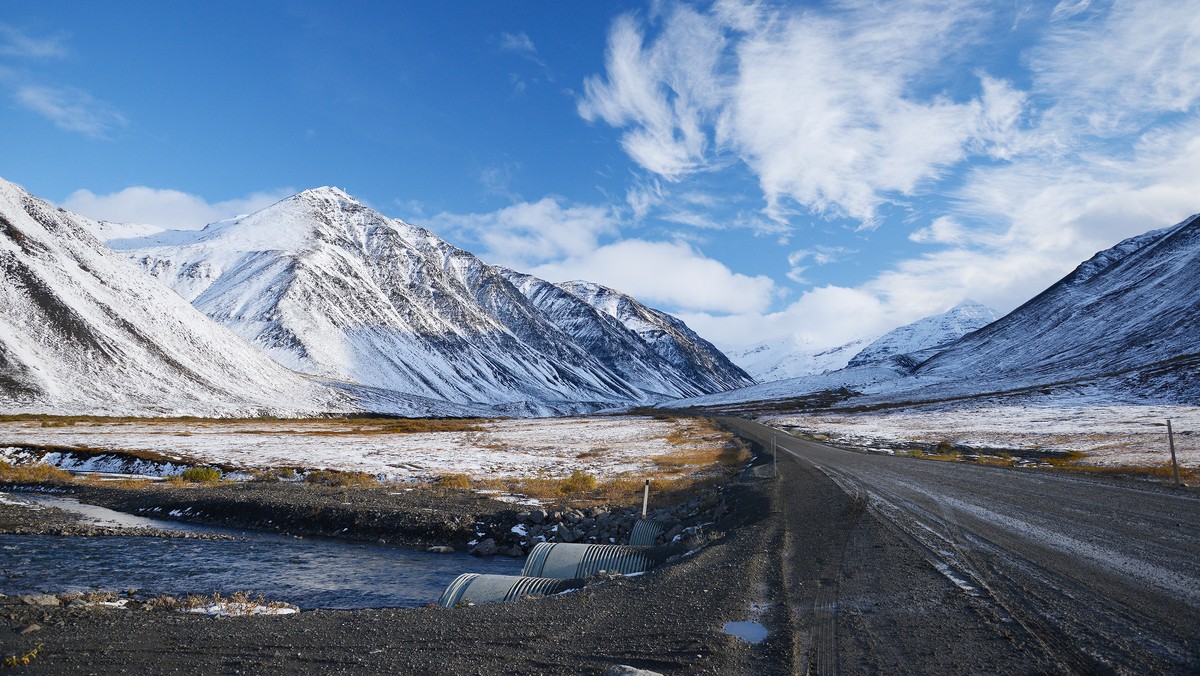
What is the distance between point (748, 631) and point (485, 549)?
14995mm

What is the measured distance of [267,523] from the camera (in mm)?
25750

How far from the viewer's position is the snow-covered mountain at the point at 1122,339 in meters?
108

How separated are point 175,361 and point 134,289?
84.0 feet

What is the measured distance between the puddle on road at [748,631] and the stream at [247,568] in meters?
9.62

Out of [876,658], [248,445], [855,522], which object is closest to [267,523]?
[855,522]

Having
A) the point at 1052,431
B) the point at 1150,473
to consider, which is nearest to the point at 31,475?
the point at 1150,473

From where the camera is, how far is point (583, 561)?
51.5ft

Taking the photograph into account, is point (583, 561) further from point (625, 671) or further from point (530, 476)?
point (530, 476)

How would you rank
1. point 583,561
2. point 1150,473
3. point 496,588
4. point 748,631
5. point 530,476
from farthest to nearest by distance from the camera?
point 530,476 → point 1150,473 → point 583,561 → point 496,588 → point 748,631

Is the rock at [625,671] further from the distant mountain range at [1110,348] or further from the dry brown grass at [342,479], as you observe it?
the distant mountain range at [1110,348]

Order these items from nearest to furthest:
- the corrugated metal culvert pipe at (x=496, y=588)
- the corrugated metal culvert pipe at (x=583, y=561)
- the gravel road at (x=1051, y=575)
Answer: the gravel road at (x=1051, y=575) → the corrugated metal culvert pipe at (x=496, y=588) → the corrugated metal culvert pipe at (x=583, y=561)

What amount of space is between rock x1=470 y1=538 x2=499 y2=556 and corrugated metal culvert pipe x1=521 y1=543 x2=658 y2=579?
5492 mm

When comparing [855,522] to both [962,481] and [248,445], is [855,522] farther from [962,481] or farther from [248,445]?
[248,445]

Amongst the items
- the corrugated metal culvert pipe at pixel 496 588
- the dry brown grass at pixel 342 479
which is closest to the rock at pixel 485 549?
the corrugated metal culvert pipe at pixel 496 588
